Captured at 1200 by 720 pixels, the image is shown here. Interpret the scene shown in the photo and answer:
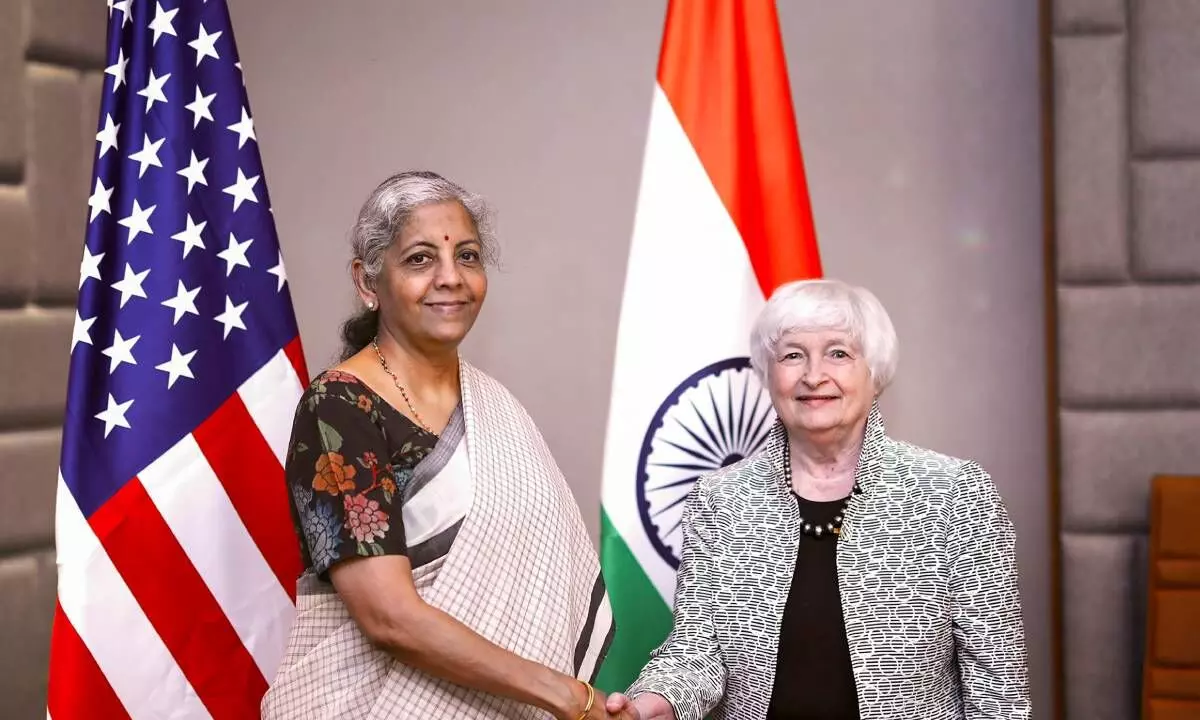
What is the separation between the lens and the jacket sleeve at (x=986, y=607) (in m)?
1.91

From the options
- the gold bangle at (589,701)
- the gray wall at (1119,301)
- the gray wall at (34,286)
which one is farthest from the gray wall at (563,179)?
the gold bangle at (589,701)

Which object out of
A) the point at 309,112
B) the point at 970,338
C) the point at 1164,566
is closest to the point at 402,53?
the point at 309,112

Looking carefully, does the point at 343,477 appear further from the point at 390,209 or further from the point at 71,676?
the point at 71,676

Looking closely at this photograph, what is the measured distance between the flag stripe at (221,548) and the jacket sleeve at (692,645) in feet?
2.44

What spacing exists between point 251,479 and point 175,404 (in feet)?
0.68

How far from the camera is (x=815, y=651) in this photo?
1.96m

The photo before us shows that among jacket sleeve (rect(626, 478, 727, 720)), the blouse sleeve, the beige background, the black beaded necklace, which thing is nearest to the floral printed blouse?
the blouse sleeve

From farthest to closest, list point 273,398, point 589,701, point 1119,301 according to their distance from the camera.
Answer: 1. point 1119,301
2. point 273,398
3. point 589,701

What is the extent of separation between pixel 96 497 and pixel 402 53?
1.64m

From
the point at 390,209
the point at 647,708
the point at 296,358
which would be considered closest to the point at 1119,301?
the point at 647,708

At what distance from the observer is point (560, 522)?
195 centimetres

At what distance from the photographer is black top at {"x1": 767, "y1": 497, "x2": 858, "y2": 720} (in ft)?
6.39

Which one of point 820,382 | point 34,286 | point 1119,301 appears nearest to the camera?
point 820,382

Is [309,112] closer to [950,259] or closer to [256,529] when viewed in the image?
[256,529]
